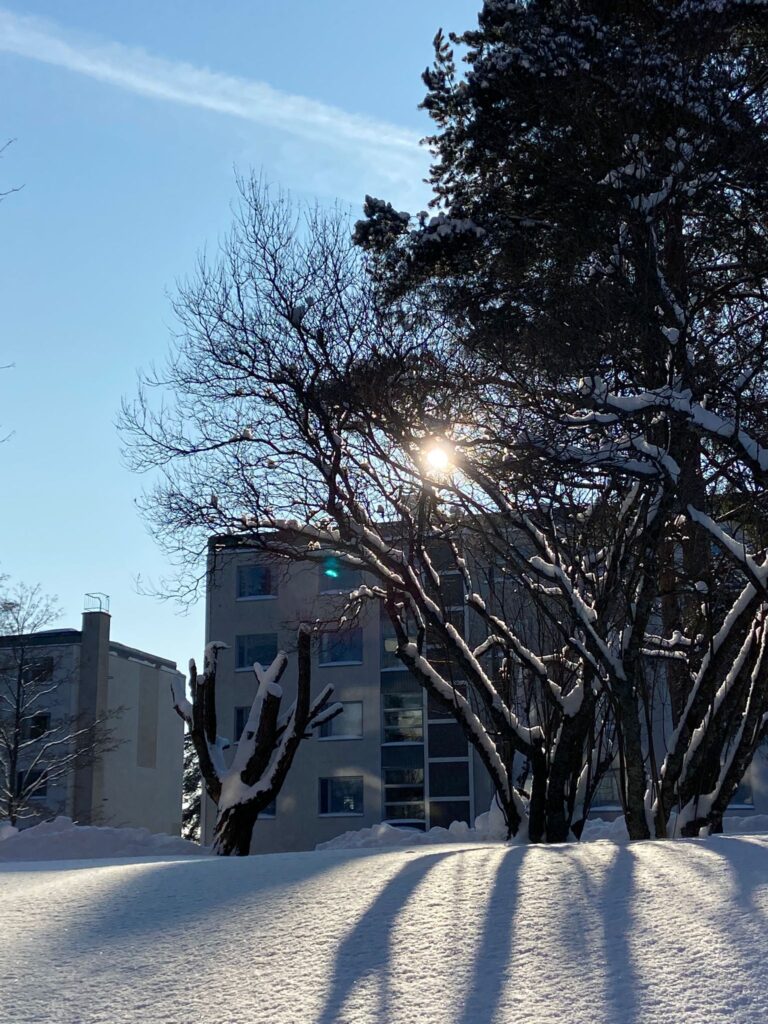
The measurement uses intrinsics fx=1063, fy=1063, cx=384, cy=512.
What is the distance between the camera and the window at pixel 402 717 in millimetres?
40625

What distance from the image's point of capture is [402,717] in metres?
41.0

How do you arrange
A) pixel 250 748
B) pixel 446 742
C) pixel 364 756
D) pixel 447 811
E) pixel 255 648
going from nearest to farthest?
pixel 250 748, pixel 447 811, pixel 446 742, pixel 364 756, pixel 255 648

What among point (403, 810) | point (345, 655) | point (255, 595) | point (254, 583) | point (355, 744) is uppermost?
point (254, 583)

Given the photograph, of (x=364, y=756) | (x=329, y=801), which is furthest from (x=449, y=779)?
(x=329, y=801)

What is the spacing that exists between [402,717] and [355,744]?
6.81 feet

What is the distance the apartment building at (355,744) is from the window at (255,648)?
0.13 feet

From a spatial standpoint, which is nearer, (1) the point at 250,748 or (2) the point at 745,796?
(1) the point at 250,748

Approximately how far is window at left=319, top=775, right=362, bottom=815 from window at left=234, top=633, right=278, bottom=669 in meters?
5.56

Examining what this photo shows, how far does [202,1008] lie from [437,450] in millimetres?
7421

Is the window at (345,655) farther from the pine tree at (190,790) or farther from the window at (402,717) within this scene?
the pine tree at (190,790)

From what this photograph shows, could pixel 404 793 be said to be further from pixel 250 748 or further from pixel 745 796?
pixel 250 748

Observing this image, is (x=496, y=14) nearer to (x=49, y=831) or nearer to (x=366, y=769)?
(x=49, y=831)

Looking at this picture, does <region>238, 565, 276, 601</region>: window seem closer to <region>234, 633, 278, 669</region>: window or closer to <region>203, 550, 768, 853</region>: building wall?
<region>203, 550, 768, 853</region>: building wall

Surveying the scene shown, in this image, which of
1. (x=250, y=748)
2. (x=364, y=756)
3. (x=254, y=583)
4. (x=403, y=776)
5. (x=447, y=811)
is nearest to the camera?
(x=250, y=748)
